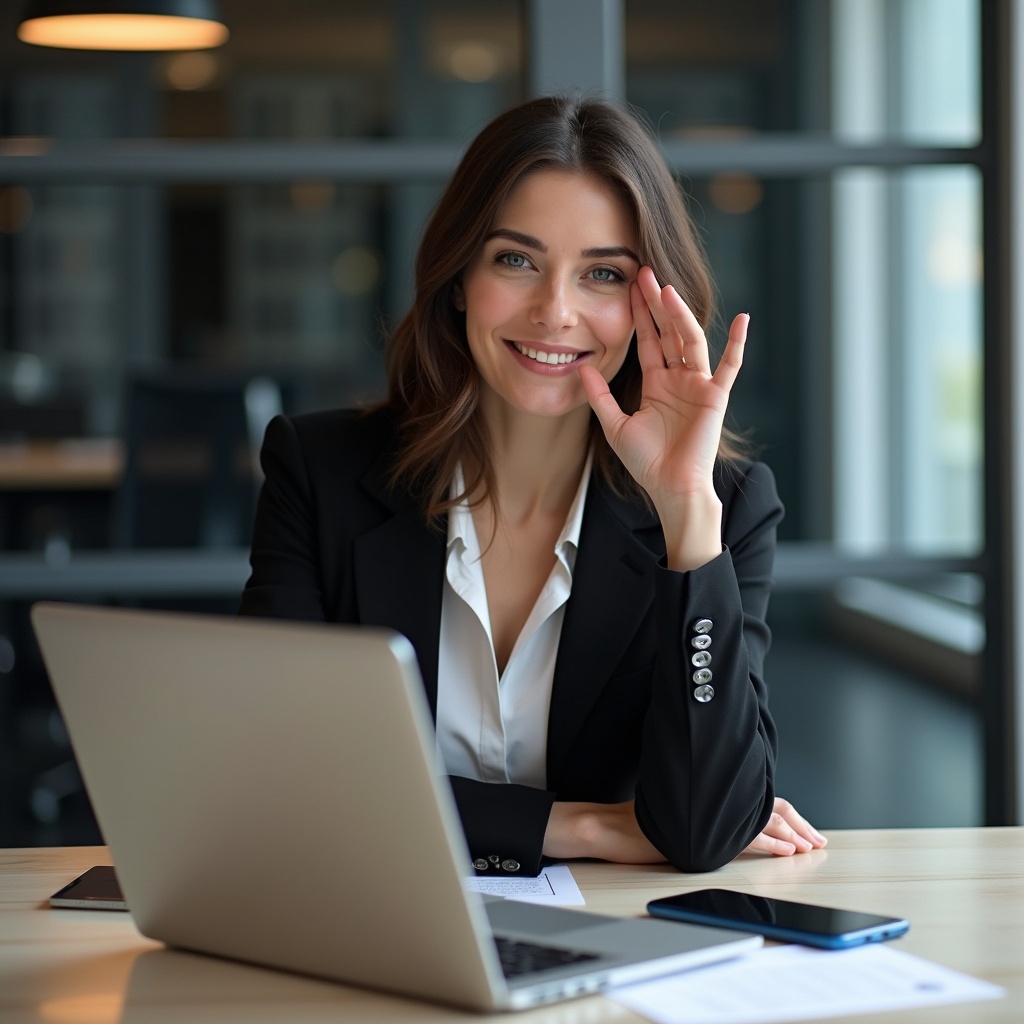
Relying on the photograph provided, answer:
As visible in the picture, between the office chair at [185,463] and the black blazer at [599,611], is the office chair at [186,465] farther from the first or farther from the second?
the black blazer at [599,611]

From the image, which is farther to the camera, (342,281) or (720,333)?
(342,281)

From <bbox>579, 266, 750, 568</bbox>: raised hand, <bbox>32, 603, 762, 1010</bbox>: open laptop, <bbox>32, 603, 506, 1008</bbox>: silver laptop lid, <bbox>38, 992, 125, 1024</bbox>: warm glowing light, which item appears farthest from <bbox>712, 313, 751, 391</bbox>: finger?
<bbox>38, 992, 125, 1024</bbox>: warm glowing light

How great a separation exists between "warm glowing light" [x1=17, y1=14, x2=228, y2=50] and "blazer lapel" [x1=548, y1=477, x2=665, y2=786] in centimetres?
167

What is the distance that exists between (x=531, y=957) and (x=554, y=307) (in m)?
0.87

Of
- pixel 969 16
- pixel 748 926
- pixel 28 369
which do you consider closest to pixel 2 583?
pixel 748 926

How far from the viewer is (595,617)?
5.50 ft

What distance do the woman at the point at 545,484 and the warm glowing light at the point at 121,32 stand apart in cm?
137

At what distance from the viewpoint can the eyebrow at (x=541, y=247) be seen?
5.55 feet

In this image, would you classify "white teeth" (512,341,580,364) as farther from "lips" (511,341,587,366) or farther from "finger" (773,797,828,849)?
"finger" (773,797,828,849)

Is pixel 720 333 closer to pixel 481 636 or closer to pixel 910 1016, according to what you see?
pixel 481 636

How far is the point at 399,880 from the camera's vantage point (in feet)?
2.93

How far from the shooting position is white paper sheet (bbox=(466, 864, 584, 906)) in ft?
4.03

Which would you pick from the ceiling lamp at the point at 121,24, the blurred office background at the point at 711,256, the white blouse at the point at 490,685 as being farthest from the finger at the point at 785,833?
the blurred office background at the point at 711,256

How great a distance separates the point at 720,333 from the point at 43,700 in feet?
8.67
